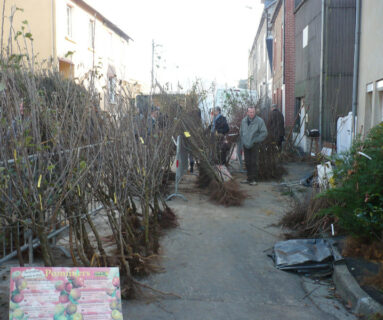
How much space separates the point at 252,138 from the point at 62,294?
28.1ft

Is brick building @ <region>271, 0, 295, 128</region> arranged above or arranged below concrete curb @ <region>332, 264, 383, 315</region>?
above

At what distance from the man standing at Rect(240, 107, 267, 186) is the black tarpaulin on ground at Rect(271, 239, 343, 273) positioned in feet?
18.2

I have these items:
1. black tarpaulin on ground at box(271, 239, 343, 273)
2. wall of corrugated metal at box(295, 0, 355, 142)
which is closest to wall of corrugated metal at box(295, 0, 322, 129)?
wall of corrugated metal at box(295, 0, 355, 142)

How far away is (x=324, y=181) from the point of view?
688 centimetres

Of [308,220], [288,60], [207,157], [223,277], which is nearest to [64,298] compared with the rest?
[223,277]

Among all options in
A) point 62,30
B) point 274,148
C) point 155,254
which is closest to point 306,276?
point 155,254

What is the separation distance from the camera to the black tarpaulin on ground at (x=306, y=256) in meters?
5.22

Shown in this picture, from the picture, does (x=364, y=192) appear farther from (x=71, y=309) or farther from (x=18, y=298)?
(x=18, y=298)

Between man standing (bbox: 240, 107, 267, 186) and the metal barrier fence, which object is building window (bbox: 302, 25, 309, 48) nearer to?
man standing (bbox: 240, 107, 267, 186)

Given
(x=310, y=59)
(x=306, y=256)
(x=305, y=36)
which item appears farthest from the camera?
(x=305, y=36)

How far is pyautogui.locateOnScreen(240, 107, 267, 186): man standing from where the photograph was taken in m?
11.1

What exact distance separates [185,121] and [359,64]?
3835 millimetres

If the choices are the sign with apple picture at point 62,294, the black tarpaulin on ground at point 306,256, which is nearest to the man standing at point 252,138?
the black tarpaulin on ground at point 306,256

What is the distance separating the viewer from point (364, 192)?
4.97 meters
